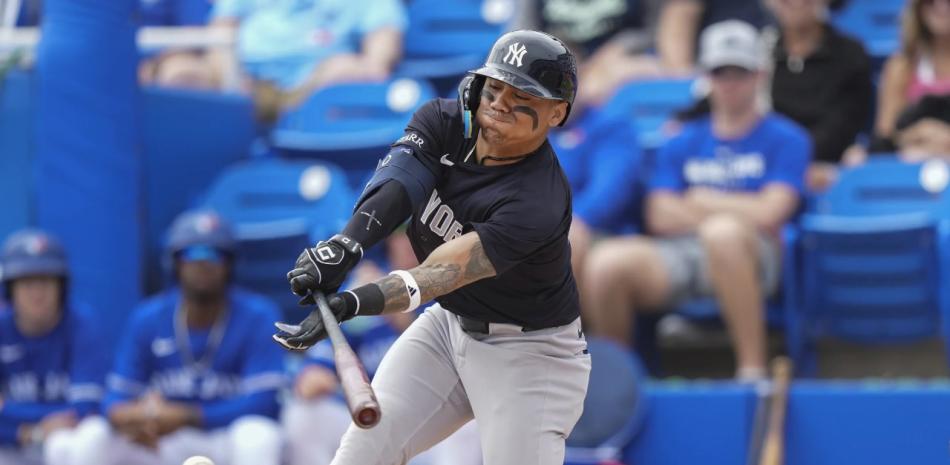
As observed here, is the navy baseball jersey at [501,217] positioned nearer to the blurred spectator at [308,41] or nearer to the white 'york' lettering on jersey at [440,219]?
the white 'york' lettering on jersey at [440,219]

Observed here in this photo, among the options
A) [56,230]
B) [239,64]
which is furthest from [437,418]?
[239,64]

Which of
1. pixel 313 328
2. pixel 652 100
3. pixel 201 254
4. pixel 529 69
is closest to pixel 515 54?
pixel 529 69

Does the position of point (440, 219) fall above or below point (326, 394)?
above

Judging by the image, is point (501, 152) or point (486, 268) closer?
point (486, 268)

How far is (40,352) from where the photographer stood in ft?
21.6

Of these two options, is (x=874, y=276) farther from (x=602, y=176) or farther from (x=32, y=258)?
(x=32, y=258)

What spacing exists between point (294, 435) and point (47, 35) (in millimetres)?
2243

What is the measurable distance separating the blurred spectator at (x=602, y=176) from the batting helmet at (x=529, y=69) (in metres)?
2.46

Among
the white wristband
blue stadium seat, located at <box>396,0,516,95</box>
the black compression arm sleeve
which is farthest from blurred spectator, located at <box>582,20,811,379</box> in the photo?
the white wristband

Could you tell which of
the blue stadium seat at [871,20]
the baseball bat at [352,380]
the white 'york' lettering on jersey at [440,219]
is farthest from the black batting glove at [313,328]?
the blue stadium seat at [871,20]

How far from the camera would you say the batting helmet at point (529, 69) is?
3811 millimetres

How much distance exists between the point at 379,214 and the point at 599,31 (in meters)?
4.29

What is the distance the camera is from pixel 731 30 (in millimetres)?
6355

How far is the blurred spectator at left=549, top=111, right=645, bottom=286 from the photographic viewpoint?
21.4 feet
